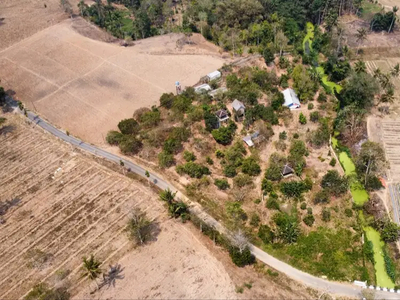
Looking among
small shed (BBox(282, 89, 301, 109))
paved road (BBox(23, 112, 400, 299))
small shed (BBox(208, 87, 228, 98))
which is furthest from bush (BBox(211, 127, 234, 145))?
small shed (BBox(282, 89, 301, 109))

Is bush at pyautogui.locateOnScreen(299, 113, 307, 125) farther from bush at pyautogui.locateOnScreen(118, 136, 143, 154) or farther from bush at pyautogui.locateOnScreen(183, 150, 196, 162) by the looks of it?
bush at pyautogui.locateOnScreen(118, 136, 143, 154)

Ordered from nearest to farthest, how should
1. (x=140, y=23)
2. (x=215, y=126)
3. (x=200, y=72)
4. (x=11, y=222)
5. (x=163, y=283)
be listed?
(x=163, y=283)
(x=11, y=222)
(x=215, y=126)
(x=200, y=72)
(x=140, y=23)

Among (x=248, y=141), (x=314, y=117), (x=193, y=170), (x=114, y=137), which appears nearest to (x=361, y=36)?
Result: (x=314, y=117)

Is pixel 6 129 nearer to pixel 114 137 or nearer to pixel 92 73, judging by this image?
pixel 114 137

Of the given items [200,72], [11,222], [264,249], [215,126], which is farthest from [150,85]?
[264,249]

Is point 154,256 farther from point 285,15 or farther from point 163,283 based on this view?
point 285,15
